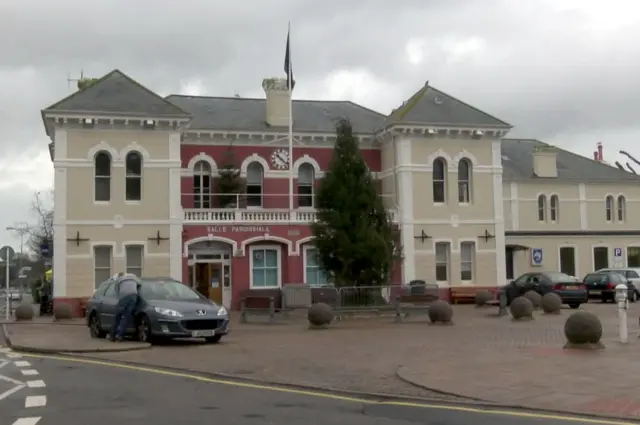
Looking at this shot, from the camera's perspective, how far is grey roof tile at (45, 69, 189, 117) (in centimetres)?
3444

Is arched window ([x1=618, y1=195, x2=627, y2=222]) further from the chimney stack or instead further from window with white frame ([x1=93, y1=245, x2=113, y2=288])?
window with white frame ([x1=93, y1=245, x2=113, y2=288])

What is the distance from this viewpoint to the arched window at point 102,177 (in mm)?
35062

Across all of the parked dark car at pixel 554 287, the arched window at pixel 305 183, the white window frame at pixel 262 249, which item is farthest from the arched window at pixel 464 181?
the white window frame at pixel 262 249

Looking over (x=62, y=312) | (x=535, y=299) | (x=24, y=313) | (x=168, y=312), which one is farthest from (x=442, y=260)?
(x=168, y=312)

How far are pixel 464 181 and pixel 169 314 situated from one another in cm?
2436

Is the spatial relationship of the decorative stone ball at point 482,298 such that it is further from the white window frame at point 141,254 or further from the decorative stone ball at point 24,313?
the decorative stone ball at point 24,313

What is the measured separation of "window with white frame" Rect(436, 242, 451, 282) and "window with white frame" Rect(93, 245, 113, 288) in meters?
15.0

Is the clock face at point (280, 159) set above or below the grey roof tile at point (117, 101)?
below

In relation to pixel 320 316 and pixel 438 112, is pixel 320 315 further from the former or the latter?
pixel 438 112

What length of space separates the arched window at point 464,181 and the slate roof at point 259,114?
15.4 ft

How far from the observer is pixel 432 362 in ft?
46.6

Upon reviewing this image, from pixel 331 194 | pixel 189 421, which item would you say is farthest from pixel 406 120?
pixel 189 421

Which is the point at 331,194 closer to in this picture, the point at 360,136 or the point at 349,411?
the point at 360,136

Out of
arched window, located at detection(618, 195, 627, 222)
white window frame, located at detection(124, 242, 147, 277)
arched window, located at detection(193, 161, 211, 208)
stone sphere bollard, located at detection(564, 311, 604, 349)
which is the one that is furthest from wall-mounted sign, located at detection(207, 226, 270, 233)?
arched window, located at detection(618, 195, 627, 222)
